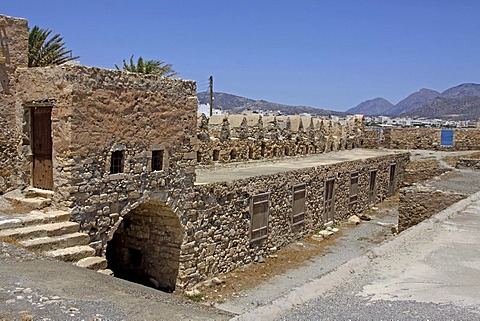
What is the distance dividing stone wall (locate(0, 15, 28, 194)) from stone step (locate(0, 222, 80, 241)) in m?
2.01

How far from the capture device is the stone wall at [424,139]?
3816cm

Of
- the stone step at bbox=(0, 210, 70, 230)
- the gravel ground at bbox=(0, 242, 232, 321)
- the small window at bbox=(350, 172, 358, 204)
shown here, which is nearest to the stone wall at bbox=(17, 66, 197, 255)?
the stone step at bbox=(0, 210, 70, 230)

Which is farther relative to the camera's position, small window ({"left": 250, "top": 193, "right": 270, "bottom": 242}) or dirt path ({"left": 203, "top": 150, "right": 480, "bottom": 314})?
small window ({"left": 250, "top": 193, "right": 270, "bottom": 242})

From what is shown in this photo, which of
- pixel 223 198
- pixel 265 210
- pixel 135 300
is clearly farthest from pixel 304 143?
pixel 135 300

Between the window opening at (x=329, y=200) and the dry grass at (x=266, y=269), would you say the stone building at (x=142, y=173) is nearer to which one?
the dry grass at (x=266, y=269)

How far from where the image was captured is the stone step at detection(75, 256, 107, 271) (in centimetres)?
916

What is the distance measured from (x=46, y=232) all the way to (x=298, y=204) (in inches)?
401

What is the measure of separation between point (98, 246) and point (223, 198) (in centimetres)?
437

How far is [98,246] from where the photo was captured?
1027 centimetres

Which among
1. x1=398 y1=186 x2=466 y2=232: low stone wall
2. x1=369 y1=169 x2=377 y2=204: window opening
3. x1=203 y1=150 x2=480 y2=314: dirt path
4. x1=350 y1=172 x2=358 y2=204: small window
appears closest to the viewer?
x1=203 y1=150 x2=480 y2=314: dirt path

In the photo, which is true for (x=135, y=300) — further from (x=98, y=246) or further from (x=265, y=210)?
(x=265, y=210)

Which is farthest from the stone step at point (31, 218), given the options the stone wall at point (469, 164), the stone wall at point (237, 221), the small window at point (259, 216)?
the stone wall at point (469, 164)

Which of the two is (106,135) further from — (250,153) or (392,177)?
(392,177)

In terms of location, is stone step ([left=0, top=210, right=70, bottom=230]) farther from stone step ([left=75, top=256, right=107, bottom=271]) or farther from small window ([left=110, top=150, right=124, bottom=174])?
small window ([left=110, top=150, right=124, bottom=174])
